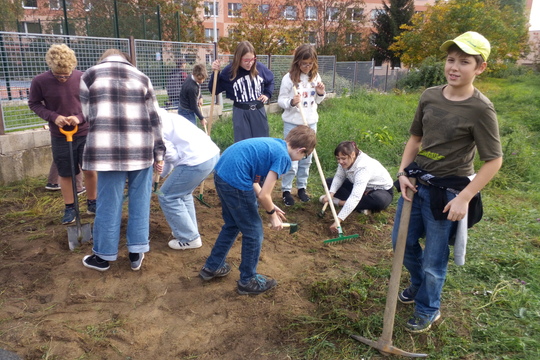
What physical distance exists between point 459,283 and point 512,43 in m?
24.5

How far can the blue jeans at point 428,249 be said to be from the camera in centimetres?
248

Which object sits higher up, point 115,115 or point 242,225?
point 115,115

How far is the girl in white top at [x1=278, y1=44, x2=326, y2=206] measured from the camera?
4824mm

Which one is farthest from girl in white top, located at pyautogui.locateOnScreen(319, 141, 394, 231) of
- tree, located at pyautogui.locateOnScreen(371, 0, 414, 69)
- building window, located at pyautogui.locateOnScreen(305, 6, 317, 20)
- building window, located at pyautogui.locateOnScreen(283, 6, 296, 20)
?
tree, located at pyautogui.locateOnScreen(371, 0, 414, 69)

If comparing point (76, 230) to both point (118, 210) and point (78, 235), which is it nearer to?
point (78, 235)

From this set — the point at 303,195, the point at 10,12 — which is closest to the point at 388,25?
the point at 10,12

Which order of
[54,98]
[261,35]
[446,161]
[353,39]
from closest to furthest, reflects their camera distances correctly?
[446,161]
[54,98]
[261,35]
[353,39]

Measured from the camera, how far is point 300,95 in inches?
191

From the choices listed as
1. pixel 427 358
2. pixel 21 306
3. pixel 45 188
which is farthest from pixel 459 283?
pixel 45 188

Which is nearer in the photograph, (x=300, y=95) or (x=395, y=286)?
(x=395, y=286)

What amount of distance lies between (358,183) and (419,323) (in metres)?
1.97

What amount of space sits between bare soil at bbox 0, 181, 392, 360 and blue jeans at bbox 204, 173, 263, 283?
251mm

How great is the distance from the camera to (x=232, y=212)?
2.97 m

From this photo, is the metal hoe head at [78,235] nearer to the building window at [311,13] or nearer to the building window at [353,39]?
the building window at [311,13]
